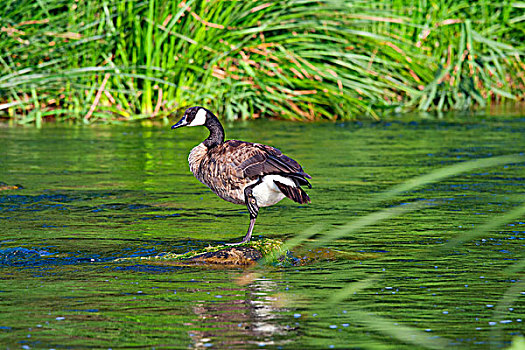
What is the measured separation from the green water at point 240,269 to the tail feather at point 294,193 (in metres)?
0.37

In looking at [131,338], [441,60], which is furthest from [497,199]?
[441,60]

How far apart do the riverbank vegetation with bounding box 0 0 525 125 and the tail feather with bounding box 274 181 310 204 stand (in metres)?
8.25

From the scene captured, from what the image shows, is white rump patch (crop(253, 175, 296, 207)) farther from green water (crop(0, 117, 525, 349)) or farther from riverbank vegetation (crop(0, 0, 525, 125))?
riverbank vegetation (crop(0, 0, 525, 125))

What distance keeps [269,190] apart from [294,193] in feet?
0.78

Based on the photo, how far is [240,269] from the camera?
5.78 m

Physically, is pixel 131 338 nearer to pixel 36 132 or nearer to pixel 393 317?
pixel 393 317

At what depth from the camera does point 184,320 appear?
4.55 m

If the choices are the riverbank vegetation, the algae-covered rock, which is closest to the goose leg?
the algae-covered rock

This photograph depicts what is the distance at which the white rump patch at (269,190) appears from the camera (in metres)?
6.12

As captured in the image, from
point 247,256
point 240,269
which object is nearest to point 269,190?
point 247,256

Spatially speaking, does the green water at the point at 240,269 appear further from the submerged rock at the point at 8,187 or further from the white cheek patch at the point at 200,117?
the white cheek patch at the point at 200,117

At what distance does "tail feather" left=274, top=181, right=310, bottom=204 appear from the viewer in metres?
6.05

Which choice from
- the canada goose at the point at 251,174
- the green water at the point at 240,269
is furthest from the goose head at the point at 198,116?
the green water at the point at 240,269

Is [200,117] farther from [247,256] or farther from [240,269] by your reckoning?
[240,269]
